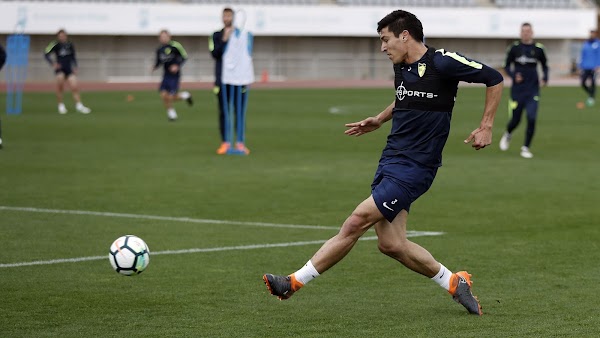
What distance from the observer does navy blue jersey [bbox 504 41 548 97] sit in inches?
729

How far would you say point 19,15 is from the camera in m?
49.2

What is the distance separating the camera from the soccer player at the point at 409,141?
7027mm

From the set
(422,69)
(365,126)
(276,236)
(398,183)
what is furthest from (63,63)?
(398,183)

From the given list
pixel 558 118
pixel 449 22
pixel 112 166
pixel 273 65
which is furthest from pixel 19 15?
pixel 112 166

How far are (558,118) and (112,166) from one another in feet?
48.7

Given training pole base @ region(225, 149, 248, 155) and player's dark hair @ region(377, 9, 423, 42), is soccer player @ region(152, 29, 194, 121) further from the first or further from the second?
player's dark hair @ region(377, 9, 423, 42)

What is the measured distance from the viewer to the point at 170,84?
1125 inches

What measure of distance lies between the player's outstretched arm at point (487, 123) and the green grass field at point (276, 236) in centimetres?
117

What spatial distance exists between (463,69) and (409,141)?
59 cm

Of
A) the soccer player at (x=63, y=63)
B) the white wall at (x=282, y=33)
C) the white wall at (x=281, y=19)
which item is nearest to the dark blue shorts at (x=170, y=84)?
the soccer player at (x=63, y=63)

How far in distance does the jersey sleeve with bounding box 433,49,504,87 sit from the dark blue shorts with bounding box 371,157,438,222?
0.62 metres

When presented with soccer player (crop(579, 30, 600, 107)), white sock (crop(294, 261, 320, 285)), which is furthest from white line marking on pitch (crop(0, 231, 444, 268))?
soccer player (crop(579, 30, 600, 107))

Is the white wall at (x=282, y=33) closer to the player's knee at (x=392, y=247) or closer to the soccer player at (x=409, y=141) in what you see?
the soccer player at (x=409, y=141)

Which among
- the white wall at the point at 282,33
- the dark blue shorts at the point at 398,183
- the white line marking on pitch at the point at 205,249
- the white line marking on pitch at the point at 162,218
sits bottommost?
the white wall at the point at 282,33
